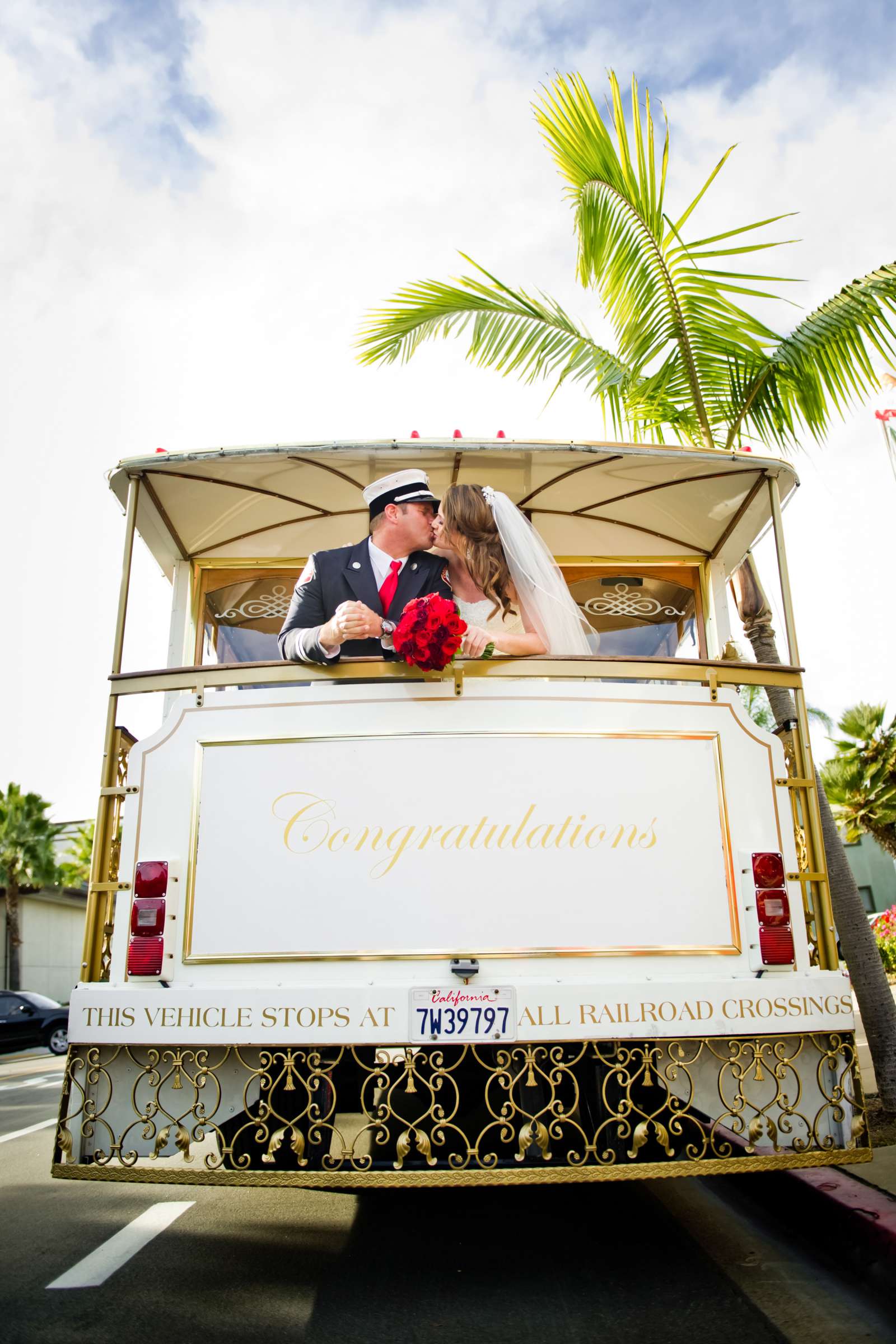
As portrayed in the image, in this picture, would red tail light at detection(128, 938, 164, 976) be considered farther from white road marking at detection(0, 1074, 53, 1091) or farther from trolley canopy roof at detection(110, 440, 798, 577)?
white road marking at detection(0, 1074, 53, 1091)

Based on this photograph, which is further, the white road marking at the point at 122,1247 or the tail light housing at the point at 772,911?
the white road marking at the point at 122,1247

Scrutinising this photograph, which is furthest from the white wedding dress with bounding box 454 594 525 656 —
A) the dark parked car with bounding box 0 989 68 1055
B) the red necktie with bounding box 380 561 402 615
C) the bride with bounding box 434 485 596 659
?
the dark parked car with bounding box 0 989 68 1055

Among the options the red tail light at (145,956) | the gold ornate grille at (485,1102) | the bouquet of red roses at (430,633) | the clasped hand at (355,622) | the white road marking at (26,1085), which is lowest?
the white road marking at (26,1085)

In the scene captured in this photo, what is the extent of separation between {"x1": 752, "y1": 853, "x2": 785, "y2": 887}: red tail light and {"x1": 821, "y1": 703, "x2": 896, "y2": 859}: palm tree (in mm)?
22416

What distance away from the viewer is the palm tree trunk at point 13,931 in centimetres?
2652

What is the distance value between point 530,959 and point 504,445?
78.9 inches

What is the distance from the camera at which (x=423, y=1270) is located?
12.1 feet

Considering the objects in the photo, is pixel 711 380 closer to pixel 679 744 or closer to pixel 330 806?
pixel 679 744

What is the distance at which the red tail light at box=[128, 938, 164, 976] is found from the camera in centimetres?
343

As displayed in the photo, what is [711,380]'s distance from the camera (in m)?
6.72

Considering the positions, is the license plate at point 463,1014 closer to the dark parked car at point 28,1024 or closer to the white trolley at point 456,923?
the white trolley at point 456,923

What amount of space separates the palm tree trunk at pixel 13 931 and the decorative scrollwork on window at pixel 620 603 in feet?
84.4

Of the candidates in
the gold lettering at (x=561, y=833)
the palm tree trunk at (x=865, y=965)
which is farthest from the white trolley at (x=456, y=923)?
the palm tree trunk at (x=865, y=965)

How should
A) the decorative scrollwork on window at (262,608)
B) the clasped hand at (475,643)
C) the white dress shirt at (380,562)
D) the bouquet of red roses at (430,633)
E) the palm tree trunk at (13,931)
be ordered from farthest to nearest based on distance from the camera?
the palm tree trunk at (13,931) < the decorative scrollwork on window at (262,608) < the white dress shirt at (380,562) < the clasped hand at (475,643) < the bouquet of red roses at (430,633)
